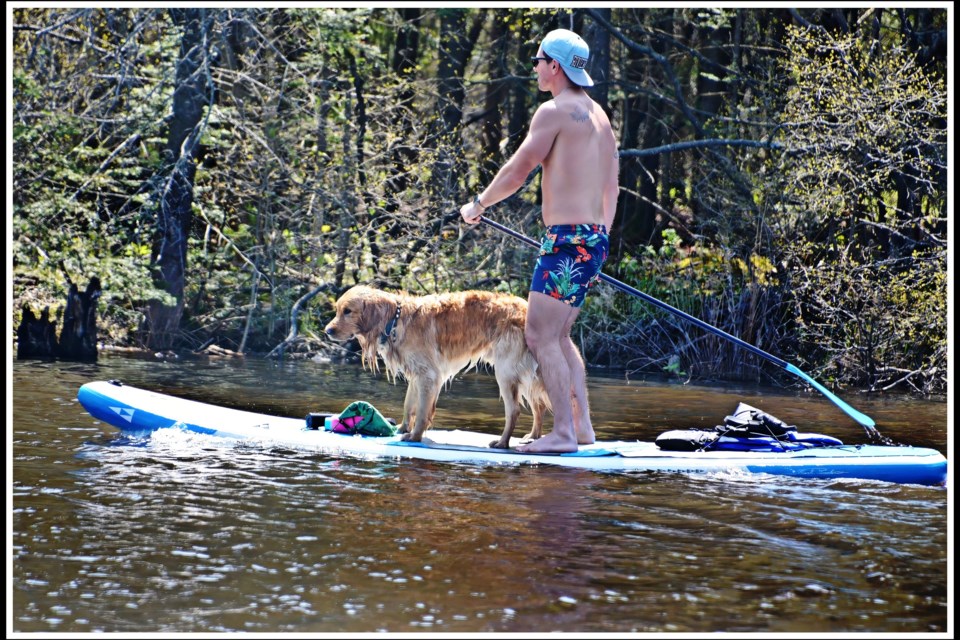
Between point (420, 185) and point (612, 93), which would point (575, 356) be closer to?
point (420, 185)

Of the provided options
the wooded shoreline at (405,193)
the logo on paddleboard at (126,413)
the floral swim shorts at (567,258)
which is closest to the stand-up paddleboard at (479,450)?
the logo on paddleboard at (126,413)

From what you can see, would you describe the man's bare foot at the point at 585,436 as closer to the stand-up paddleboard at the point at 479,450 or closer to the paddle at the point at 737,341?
the stand-up paddleboard at the point at 479,450

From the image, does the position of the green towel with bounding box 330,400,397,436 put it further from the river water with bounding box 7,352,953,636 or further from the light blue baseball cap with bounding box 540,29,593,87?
the light blue baseball cap with bounding box 540,29,593,87

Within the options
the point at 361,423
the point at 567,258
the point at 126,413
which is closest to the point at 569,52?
the point at 567,258

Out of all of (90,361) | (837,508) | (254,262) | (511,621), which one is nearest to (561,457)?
(837,508)

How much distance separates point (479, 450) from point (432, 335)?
0.84 m

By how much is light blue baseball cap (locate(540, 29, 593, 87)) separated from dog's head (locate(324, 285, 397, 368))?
193 cm

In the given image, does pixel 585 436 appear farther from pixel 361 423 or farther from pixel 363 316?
pixel 363 316

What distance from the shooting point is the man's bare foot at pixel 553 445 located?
7.37m

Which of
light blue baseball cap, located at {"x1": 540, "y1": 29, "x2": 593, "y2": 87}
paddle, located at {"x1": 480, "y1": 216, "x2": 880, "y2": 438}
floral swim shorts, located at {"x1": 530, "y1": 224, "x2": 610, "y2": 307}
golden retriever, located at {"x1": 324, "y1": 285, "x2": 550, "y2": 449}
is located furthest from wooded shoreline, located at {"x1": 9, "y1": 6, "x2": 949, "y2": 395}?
light blue baseball cap, located at {"x1": 540, "y1": 29, "x2": 593, "y2": 87}

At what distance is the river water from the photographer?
4.28 meters

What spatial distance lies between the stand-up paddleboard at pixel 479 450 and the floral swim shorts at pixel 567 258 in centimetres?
106

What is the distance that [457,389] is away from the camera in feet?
40.5

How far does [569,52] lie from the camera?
7.07m
